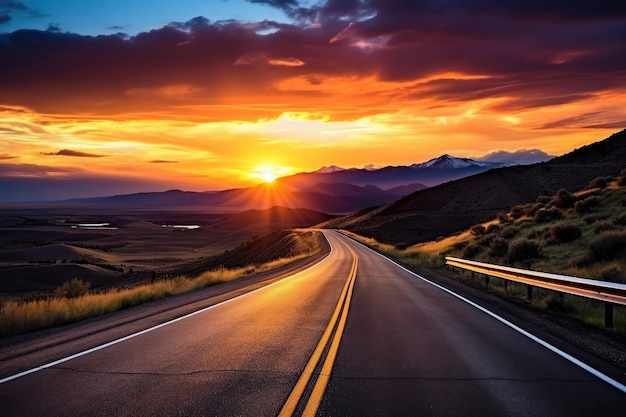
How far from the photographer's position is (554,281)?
13.9m

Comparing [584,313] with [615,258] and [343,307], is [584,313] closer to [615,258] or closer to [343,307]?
[343,307]

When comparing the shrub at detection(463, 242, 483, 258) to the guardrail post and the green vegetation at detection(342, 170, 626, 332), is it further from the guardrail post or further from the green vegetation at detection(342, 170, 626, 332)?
the guardrail post

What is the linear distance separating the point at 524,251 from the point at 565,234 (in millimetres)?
2840

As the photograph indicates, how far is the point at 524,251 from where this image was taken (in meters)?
25.3

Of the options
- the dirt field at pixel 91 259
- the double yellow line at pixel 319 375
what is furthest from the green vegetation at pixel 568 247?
the dirt field at pixel 91 259

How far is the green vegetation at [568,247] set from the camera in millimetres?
15328

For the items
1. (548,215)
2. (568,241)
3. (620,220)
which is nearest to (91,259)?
(548,215)

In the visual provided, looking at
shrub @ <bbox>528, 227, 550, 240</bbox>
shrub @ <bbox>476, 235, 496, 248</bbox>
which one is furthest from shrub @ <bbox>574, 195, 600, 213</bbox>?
shrub @ <bbox>476, 235, 496, 248</bbox>

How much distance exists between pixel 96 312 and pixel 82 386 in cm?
798

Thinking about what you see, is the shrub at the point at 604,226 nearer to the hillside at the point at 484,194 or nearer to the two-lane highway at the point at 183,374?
the two-lane highway at the point at 183,374

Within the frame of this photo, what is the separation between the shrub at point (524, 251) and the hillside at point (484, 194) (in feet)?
199

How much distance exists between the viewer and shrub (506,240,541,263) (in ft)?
82.1

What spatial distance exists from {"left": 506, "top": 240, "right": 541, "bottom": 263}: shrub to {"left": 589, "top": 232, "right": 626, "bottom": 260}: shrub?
4434 mm

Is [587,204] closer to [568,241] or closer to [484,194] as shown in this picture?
[568,241]
